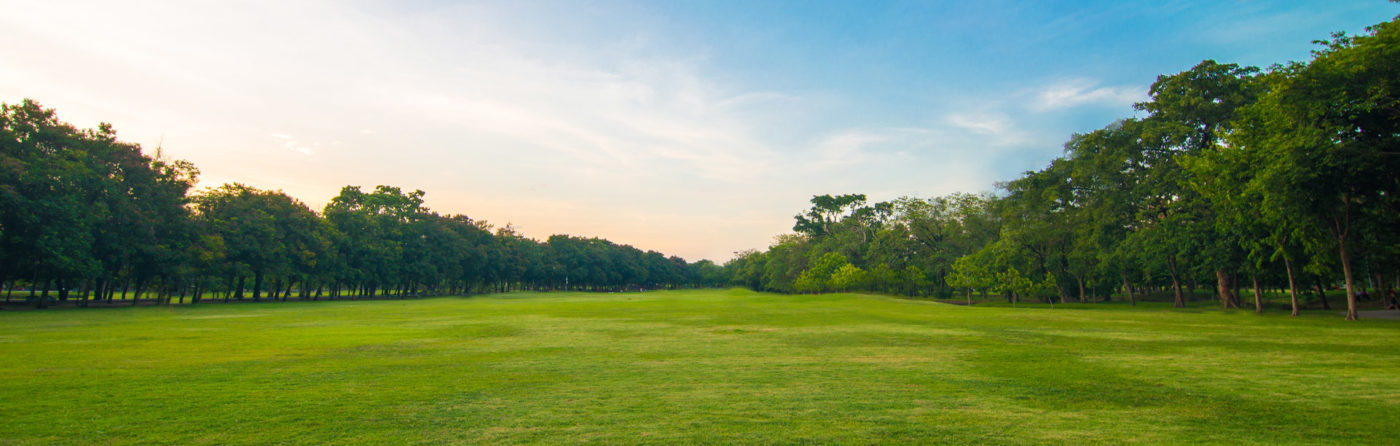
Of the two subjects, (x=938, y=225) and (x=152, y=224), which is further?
(x=938, y=225)

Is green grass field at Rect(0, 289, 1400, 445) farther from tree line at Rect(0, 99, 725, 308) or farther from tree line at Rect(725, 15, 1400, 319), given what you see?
tree line at Rect(0, 99, 725, 308)

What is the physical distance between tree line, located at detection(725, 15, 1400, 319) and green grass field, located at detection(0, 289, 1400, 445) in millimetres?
8810

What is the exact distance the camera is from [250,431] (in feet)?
22.8

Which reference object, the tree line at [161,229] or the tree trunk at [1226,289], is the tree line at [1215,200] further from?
the tree line at [161,229]

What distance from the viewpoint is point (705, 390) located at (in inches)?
368

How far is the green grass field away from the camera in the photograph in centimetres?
682

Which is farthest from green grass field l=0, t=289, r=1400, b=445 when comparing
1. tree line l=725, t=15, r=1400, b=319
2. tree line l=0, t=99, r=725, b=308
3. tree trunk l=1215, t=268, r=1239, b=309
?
tree line l=0, t=99, r=725, b=308

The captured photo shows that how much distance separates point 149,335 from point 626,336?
582 inches

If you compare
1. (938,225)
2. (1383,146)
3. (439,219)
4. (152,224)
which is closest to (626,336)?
(1383,146)

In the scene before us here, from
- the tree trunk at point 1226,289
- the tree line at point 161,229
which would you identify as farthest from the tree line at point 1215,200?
the tree line at point 161,229

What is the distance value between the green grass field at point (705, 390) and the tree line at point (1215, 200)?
28.9 feet

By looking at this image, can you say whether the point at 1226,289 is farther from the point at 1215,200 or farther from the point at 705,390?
the point at 705,390

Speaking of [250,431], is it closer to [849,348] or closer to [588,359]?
[588,359]

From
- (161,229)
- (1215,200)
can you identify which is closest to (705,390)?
(1215,200)
